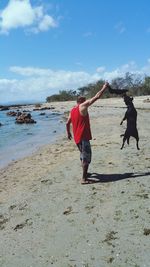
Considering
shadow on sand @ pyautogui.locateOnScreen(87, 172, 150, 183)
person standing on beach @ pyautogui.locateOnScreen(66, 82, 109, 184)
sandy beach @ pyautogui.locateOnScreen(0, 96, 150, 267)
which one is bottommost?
sandy beach @ pyautogui.locateOnScreen(0, 96, 150, 267)

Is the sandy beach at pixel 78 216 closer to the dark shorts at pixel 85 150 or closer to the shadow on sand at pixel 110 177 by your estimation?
the shadow on sand at pixel 110 177

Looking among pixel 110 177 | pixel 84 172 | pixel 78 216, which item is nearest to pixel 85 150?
pixel 84 172

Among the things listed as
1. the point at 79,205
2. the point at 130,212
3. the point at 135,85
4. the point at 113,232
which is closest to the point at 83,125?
the point at 79,205

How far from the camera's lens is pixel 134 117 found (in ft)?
38.1

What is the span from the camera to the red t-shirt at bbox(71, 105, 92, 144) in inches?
356

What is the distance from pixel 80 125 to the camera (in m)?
9.10

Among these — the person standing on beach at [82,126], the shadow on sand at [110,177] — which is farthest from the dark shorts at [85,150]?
the shadow on sand at [110,177]

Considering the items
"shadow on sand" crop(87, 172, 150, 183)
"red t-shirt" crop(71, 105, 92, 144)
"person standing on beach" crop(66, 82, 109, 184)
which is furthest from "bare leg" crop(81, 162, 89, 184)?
"red t-shirt" crop(71, 105, 92, 144)

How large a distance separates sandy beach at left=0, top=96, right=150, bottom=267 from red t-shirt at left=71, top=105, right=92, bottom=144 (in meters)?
1.07

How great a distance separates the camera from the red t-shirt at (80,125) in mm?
9039

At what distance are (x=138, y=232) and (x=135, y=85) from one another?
83513 mm

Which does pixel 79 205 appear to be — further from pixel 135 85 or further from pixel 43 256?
pixel 135 85

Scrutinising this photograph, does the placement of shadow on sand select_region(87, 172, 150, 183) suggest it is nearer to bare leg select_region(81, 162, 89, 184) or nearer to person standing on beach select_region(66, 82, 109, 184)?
bare leg select_region(81, 162, 89, 184)

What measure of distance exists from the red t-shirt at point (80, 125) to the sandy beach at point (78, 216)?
3.51 ft
